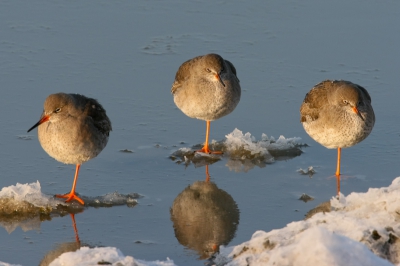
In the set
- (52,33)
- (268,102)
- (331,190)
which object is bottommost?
(331,190)

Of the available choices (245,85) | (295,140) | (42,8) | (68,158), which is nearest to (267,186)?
(295,140)

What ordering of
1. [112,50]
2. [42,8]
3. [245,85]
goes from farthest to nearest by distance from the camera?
[42,8] < [112,50] < [245,85]

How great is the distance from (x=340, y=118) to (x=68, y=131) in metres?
3.23

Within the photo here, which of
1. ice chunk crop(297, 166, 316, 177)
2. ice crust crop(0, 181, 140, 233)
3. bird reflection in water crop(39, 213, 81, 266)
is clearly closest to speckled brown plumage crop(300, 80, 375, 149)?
ice chunk crop(297, 166, 316, 177)

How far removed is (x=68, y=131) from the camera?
859cm

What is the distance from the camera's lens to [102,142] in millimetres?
8922

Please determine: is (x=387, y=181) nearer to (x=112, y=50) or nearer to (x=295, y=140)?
(x=295, y=140)

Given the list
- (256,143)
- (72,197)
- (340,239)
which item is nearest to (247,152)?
(256,143)

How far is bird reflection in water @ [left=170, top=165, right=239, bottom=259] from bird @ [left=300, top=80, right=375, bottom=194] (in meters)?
1.56

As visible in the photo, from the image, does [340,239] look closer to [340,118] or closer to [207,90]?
[340,118]

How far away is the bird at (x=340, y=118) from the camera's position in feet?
30.6

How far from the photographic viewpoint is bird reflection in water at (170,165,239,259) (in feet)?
24.2

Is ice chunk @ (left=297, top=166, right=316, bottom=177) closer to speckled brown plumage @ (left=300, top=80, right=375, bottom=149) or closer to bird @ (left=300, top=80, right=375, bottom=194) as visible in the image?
bird @ (left=300, top=80, right=375, bottom=194)

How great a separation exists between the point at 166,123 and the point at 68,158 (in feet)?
7.42
